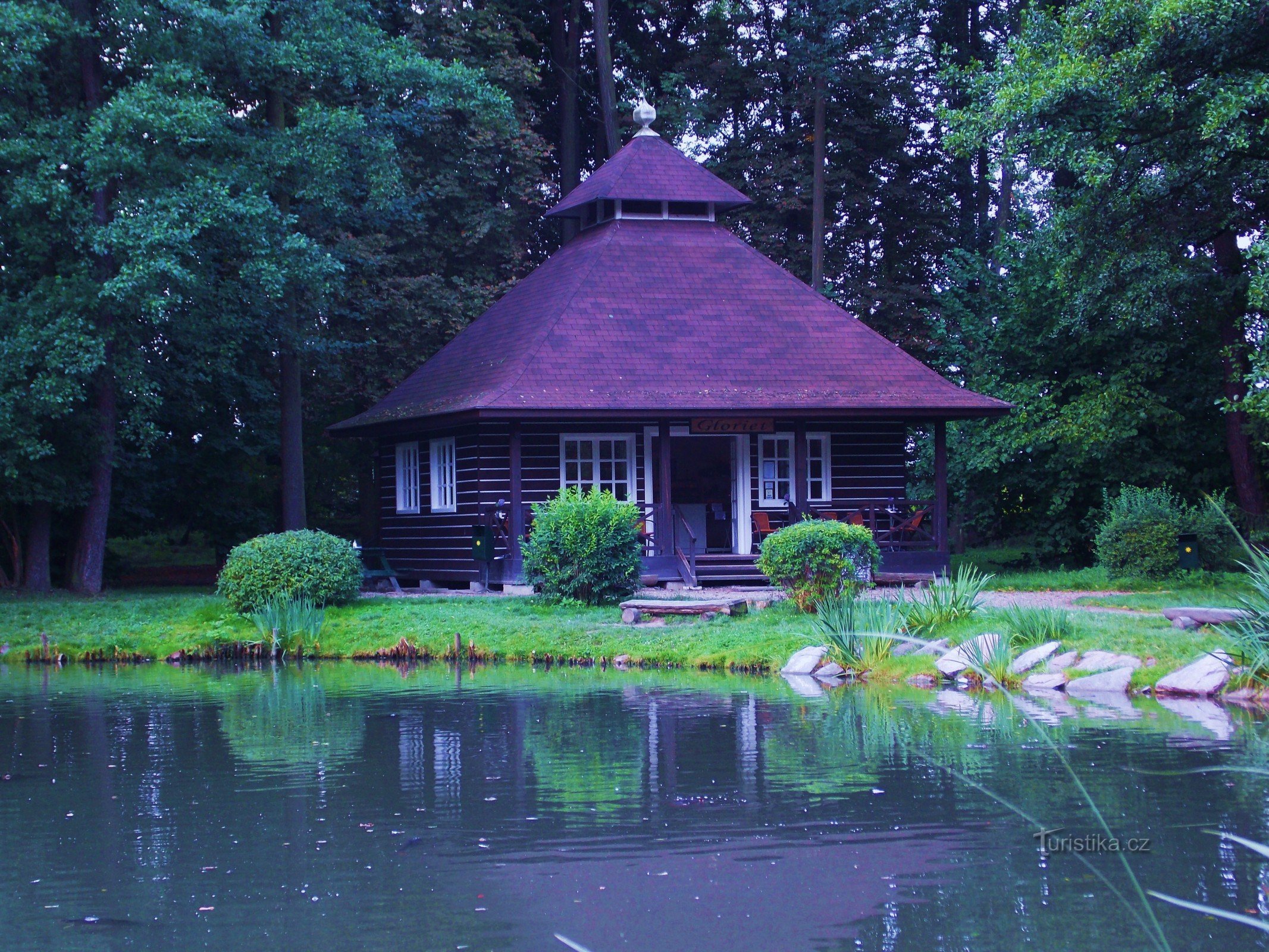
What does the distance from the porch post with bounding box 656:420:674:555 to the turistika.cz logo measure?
15276 mm

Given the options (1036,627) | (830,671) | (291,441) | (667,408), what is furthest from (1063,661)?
(291,441)

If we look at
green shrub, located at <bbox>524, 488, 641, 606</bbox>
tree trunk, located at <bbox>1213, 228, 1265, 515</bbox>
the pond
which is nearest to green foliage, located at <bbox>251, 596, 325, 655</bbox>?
green shrub, located at <bbox>524, 488, 641, 606</bbox>

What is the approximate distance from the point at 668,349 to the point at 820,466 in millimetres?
3476

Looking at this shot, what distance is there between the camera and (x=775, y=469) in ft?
81.7

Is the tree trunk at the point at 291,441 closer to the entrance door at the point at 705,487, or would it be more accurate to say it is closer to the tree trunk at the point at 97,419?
the tree trunk at the point at 97,419

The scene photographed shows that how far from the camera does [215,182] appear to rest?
21.5 meters

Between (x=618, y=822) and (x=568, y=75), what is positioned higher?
(x=568, y=75)

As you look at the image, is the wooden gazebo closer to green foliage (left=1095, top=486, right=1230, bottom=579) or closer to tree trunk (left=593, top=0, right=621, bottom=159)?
green foliage (left=1095, top=486, right=1230, bottom=579)

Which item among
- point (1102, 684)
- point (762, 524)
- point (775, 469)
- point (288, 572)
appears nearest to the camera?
point (1102, 684)

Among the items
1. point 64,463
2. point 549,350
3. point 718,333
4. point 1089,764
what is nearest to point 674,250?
point 718,333

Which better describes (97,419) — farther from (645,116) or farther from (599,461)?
(645,116)

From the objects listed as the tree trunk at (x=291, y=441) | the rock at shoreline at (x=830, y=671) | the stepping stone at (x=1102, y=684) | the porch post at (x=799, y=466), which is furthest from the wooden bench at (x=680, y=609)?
the tree trunk at (x=291, y=441)

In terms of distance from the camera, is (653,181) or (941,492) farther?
(653,181)

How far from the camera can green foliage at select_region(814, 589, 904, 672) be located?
48.1ft
